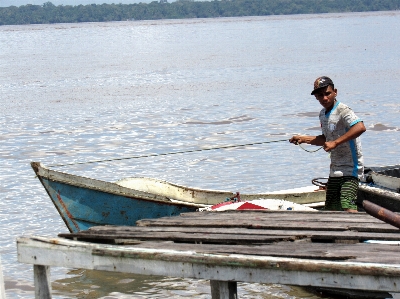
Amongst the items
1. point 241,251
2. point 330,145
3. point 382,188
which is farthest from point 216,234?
point 382,188

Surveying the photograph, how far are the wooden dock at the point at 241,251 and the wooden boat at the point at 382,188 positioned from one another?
1.37m

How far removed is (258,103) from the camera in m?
28.5

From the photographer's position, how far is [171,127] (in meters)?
23.9

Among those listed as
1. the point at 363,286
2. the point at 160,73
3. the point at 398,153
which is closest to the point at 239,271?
the point at 363,286

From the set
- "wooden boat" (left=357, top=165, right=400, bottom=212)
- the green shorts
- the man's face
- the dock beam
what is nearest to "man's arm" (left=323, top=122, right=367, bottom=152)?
the man's face

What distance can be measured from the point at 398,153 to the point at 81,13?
164 meters

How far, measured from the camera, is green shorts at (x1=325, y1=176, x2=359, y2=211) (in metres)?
8.11

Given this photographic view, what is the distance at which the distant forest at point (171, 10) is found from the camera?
177250mm

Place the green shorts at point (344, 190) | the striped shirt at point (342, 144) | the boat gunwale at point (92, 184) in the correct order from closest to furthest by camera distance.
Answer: the striped shirt at point (342, 144) → the green shorts at point (344, 190) → the boat gunwale at point (92, 184)

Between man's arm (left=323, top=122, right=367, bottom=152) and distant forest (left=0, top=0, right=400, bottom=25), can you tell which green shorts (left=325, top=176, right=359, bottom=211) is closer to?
man's arm (left=323, top=122, right=367, bottom=152)

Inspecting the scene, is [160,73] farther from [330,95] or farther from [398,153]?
[330,95]

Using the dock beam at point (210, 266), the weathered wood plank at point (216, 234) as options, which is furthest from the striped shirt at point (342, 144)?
the dock beam at point (210, 266)

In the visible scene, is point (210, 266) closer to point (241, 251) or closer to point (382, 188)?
point (241, 251)

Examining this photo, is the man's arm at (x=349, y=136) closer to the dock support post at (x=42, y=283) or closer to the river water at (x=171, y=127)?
the river water at (x=171, y=127)
